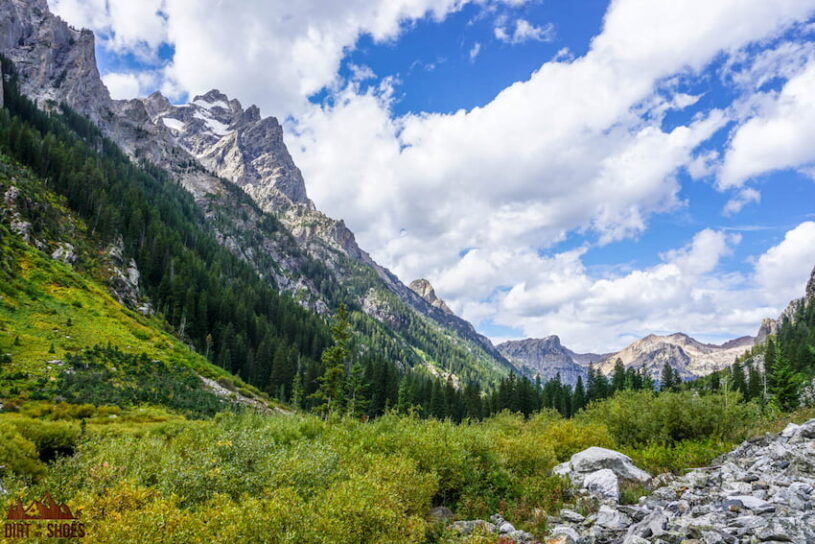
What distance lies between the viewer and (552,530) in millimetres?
10297

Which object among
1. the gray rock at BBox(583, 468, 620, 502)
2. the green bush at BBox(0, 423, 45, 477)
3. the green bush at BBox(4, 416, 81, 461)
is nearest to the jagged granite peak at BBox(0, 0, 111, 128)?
the green bush at BBox(4, 416, 81, 461)

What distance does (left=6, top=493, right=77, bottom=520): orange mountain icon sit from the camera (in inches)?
260

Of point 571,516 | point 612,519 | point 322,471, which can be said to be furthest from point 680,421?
point 322,471

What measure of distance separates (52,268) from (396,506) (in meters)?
61.0

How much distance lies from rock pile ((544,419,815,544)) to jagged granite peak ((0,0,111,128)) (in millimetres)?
218079

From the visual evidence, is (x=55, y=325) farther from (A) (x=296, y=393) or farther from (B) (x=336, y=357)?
(A) (x=296, y=393)

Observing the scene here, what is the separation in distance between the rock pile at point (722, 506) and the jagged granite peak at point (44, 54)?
218079 millimetres

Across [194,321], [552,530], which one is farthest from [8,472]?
[194,321]


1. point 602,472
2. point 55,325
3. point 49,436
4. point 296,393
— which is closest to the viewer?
point 602,472

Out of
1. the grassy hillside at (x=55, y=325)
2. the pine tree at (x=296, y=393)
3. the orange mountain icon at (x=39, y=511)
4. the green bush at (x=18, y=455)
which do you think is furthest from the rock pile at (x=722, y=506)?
the pine tree at (x=296, y=393)

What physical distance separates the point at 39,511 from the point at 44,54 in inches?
Result: 10004

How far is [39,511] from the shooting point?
22.4 ft

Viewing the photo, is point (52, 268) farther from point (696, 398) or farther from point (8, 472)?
point (696, 398)

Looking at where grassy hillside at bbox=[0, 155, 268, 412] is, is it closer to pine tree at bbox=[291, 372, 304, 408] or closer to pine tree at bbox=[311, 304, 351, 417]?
pine tree at bbox=[291, 372, 304, 408]
